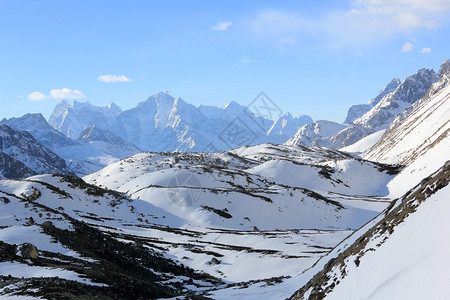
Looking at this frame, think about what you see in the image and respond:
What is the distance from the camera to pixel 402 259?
12953mm

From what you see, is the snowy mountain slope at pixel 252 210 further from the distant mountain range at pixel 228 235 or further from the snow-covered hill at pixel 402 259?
the snow-covered hill at pixel 402 259

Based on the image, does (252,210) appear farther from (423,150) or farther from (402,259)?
(423,150)

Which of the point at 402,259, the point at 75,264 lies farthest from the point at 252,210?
the point at 402,259

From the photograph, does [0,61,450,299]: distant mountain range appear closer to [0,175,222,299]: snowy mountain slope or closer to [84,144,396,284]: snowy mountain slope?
[0,175,222,299]: snowy mountain slope

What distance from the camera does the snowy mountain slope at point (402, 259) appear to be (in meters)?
11.4

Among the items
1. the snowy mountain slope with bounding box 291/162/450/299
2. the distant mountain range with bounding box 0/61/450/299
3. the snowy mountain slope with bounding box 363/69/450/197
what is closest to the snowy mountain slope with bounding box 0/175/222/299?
the distant mountain range with bounding box 0/61/450/299

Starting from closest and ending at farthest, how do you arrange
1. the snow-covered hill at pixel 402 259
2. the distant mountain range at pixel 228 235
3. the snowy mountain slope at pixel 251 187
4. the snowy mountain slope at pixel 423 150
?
the snow-covered hill at pixel 402 259, the distant mountain range at pixel 228 235, the snowy mountain slope at pixel 251 187, the snowy mountain slope at pixel 423 150

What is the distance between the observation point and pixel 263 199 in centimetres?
7806

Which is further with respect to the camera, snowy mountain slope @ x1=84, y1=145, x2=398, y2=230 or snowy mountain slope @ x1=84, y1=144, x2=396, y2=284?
snowy mountain slope @ x1=84, y1=145, x2=398, y2=230

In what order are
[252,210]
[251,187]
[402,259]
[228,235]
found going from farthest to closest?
1. [251,187]
2. [252,210]
3. [228,235]
4. [402,259]

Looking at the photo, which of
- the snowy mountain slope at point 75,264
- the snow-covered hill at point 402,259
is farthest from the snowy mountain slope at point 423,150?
the snow-covered hill at point 402,259

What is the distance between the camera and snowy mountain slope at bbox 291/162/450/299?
11445mm

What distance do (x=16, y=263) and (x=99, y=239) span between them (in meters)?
12.1

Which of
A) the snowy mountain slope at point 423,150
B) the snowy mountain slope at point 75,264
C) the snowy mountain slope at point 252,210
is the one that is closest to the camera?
the snowy mountain slope at point 75,264
